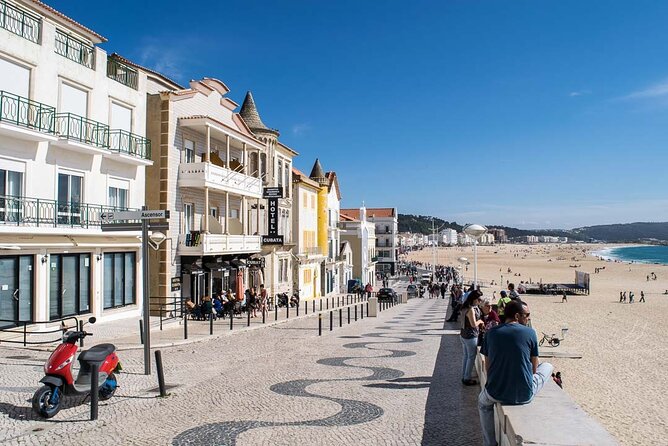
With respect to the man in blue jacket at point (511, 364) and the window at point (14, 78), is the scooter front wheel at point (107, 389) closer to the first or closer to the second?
the man in blue jacket at point (511, 364)

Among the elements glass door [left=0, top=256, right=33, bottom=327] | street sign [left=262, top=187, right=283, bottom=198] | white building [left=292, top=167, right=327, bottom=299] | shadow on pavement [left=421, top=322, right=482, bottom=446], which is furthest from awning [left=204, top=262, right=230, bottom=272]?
shadow on pavement [left=421, top=322, right=482, bottom=446]

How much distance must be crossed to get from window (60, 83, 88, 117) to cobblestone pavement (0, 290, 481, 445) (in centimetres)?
913

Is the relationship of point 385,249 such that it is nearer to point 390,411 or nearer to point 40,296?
point 40,296

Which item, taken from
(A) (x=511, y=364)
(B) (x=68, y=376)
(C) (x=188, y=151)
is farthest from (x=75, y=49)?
(A) (x=511, y=364)

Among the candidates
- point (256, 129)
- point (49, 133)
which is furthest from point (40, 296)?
point (256, 129)

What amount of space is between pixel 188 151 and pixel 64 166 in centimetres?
801

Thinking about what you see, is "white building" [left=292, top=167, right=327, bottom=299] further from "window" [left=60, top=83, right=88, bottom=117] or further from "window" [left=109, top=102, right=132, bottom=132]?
"window" [left=60, top=83, right=88, bottom=117]

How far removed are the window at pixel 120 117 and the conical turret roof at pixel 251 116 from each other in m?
13.6

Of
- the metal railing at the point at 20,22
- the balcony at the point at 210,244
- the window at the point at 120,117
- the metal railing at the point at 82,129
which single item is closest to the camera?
the metal railing at the point at 20,22

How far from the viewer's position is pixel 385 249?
98688mm

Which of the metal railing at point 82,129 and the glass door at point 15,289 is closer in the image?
the glass door at point 15,289

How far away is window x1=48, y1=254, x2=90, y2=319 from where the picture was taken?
A: 19062mm

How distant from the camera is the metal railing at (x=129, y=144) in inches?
870

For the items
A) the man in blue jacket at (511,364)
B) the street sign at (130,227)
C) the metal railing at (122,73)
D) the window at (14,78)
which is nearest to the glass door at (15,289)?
the window at (14,78)
